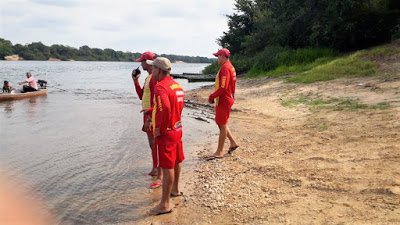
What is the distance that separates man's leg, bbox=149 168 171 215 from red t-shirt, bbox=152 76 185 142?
0.48 m

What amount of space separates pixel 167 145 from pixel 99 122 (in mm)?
8960

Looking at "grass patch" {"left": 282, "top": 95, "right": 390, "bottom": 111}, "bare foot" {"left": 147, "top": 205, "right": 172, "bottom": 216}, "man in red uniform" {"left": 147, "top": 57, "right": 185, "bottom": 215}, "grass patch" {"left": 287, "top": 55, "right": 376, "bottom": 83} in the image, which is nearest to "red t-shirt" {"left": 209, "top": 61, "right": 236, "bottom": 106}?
"man in red uniform" {"left": 147, "top": 57, "right": 185, "bottom": 215}

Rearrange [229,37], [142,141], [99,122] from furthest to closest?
[229,37], [99,122], [142,141]

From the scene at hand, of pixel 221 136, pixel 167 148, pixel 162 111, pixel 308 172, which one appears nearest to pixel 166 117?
pixel 162 111

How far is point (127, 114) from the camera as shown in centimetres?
1499

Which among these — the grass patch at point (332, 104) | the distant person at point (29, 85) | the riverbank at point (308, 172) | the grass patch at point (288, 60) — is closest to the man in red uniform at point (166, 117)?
the riverbank at point (308, 172)

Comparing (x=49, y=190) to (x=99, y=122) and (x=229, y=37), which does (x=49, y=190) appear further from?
(x=229, y=37)

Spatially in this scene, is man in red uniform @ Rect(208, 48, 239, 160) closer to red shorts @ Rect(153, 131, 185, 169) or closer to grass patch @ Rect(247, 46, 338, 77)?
red shorts @ Rect(153, 131, 185, 169)

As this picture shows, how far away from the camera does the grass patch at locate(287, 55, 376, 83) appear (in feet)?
47.8

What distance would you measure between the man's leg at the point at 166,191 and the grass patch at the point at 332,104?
6.31 metres

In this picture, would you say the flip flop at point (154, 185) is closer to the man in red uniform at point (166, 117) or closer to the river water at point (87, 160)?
the river water at point (87, 160)

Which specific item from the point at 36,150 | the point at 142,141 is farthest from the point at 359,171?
the point at 36,150

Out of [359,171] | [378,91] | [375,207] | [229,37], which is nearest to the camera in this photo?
[375,207]

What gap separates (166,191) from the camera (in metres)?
4.87
